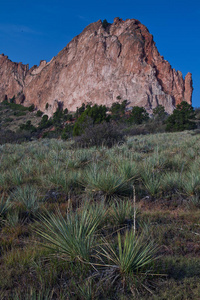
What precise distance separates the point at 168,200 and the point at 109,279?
202 centimetres

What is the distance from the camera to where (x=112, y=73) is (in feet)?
208

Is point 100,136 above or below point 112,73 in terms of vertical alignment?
below

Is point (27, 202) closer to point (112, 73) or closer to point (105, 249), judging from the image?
point (105, 249)

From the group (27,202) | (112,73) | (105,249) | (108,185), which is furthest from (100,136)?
(112,73)

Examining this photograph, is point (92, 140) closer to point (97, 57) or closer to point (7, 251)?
point (7, 251)

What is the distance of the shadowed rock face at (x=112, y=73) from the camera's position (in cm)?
→ 5881

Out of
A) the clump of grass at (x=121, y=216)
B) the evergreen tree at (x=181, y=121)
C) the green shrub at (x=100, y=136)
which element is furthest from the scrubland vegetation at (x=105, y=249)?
the evergreen tree at (x=181, y=121)

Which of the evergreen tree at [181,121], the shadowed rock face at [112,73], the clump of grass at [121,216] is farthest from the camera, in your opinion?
the shadowed rock face at [112,73]

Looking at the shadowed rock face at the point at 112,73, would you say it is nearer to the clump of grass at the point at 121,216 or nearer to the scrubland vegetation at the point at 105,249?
the scrubland vegetation at the point at 105,249

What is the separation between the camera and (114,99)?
59.2m

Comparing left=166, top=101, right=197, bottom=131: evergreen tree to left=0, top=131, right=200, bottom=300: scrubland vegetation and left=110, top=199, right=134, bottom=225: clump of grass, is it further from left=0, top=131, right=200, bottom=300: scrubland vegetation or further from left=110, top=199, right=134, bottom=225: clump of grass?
left=110, top=199, right=134, bottom=225: clump of grass

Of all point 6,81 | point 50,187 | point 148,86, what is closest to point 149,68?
point 148,86

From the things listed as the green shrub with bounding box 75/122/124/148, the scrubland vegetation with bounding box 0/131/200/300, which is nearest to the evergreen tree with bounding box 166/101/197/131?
the green shrub with bounding box 75/122/124/148

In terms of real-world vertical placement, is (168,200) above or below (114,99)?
below
